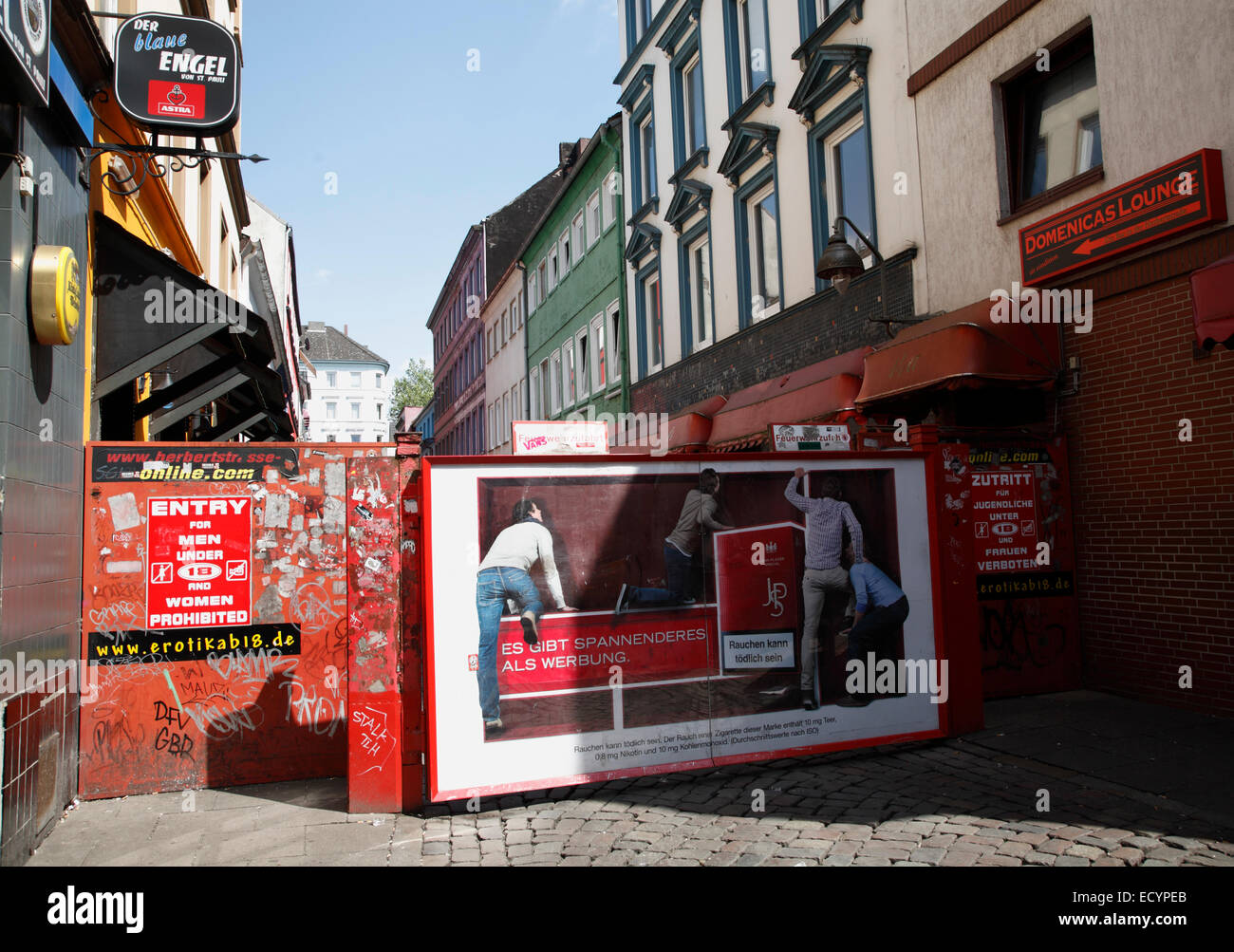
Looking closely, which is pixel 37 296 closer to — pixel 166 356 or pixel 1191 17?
pixel 166 356

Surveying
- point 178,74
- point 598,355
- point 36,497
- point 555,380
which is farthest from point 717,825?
point 555,380

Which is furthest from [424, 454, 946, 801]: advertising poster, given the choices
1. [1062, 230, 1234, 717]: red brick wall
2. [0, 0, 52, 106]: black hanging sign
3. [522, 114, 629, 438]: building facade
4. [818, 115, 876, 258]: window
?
[522, 114, 629, 438]: building facade

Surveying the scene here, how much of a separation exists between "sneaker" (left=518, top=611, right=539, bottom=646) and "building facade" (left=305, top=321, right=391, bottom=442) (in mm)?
89251

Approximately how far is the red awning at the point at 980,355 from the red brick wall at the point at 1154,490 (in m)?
0.33

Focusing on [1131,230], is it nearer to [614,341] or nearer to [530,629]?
[530,629]

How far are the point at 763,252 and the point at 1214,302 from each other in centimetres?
989

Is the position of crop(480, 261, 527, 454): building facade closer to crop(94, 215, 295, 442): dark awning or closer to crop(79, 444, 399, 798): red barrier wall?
crop(94, 215, 295, 442): dark awning

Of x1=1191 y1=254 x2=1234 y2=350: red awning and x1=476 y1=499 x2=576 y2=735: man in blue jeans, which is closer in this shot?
x1=476 y1=499 x2=576 y2=735: man in blue jeans

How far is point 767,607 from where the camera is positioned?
6027 millimetres

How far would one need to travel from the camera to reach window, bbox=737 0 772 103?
1498cm

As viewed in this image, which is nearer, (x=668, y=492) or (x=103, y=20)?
(x=668, y=492)

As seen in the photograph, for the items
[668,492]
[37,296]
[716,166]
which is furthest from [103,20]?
[716,166]

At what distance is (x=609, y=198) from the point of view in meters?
23.6
